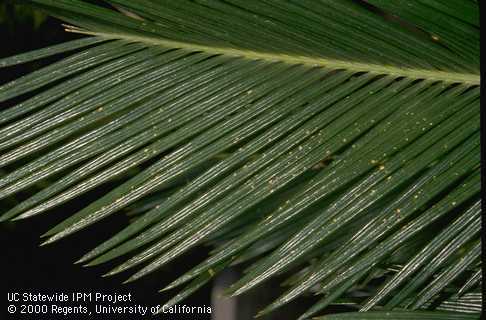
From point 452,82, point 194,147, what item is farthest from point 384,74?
point 194,147

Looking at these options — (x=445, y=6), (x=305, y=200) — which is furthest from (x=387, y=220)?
(x=445, y=6)

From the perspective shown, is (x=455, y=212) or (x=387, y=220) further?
(x=455, y=212)

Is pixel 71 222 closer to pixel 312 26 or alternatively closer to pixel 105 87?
pixel 105 87

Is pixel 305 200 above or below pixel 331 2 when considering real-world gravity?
below
